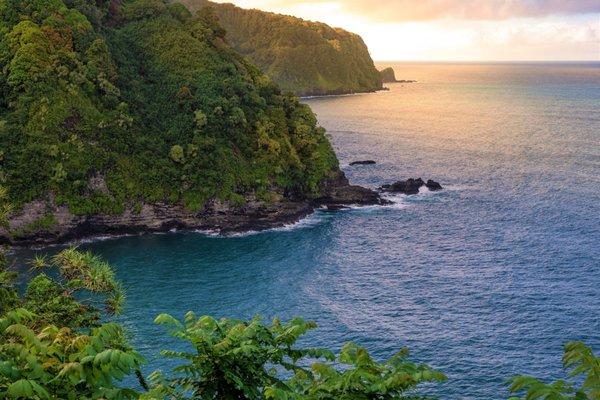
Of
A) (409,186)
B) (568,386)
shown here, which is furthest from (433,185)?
(568,386)

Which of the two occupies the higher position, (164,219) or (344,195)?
(344,195)

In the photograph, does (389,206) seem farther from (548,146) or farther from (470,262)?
(548,146)

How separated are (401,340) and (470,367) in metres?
7.27

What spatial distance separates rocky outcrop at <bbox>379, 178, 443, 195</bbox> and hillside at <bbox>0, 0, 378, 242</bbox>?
33.0 ft

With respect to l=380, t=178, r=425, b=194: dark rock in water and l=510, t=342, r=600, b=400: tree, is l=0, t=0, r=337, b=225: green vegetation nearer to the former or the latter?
l=380, t=178, r=425, b=194: dark rock in water

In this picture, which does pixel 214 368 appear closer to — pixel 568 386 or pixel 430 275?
pixel 568 386

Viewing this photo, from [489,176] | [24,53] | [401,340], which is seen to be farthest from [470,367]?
[24,53]

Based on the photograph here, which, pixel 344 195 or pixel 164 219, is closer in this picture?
pixel 164 219

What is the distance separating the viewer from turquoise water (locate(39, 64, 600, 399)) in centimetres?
5312

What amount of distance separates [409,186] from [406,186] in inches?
23.0

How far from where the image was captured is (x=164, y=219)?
88.5 m

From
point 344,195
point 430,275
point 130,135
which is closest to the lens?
point 430,275

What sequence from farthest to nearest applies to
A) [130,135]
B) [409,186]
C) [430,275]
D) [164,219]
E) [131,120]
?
[409,186]
[131,120]
[130,135]
[164,219]
[430,275]

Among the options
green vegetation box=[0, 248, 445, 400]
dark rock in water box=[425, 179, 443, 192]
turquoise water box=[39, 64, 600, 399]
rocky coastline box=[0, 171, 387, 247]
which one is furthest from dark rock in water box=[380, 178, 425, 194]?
green vegetation box=[0, 248, 445, 400]
